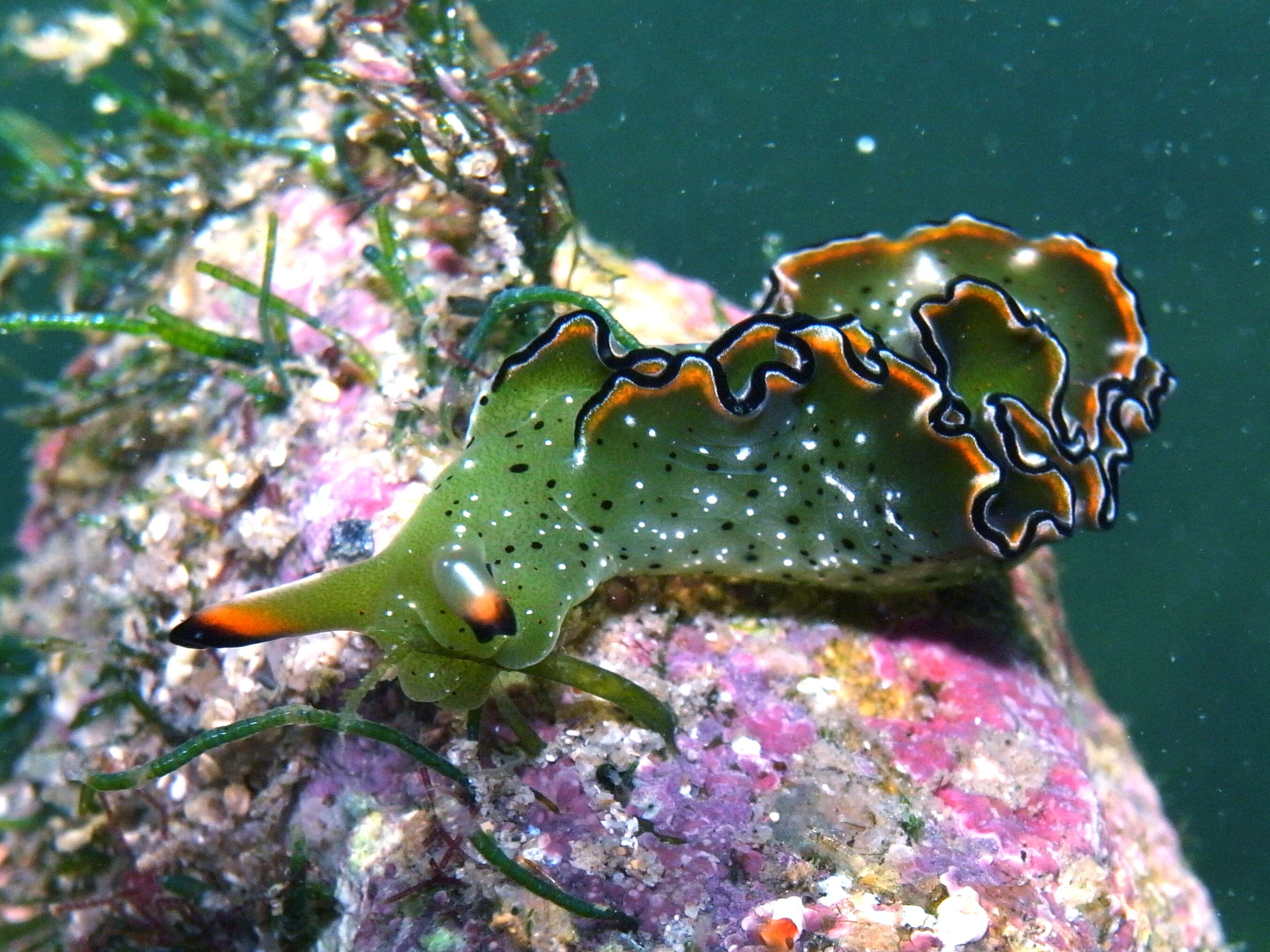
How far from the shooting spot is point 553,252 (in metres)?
3.86

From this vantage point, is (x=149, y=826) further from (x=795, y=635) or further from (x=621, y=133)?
(x=621, y=133)

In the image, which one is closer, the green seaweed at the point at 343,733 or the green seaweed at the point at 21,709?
the green seaweed at the point at 343,733

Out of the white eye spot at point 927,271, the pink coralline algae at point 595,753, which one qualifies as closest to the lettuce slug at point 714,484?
the pink coralline algae at point 595,753

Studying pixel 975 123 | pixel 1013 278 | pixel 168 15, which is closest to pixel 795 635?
pixel 1013 278

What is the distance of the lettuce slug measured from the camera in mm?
2447

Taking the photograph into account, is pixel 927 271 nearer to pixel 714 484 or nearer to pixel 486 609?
pixel 714 484

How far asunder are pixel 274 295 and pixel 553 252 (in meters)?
1.25

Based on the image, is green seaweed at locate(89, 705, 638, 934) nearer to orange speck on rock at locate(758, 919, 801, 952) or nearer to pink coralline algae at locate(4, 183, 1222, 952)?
pink coralline algae at locate(4, 183, 1222, 952)

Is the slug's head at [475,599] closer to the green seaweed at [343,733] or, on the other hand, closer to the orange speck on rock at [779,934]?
the green seaweed at [343,733]

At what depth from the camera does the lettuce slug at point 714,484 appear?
245 cm

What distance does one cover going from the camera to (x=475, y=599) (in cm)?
218

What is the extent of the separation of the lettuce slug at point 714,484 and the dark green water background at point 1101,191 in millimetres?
8797

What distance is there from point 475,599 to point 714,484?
0.96 meters

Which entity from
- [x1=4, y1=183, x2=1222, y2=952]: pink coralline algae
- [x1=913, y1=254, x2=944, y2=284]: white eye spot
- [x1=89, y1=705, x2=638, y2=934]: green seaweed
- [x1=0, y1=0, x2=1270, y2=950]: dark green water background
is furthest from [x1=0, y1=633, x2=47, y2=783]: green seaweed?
[x1=0, y1=0, x2=1270, y2=950]: dark green water background
